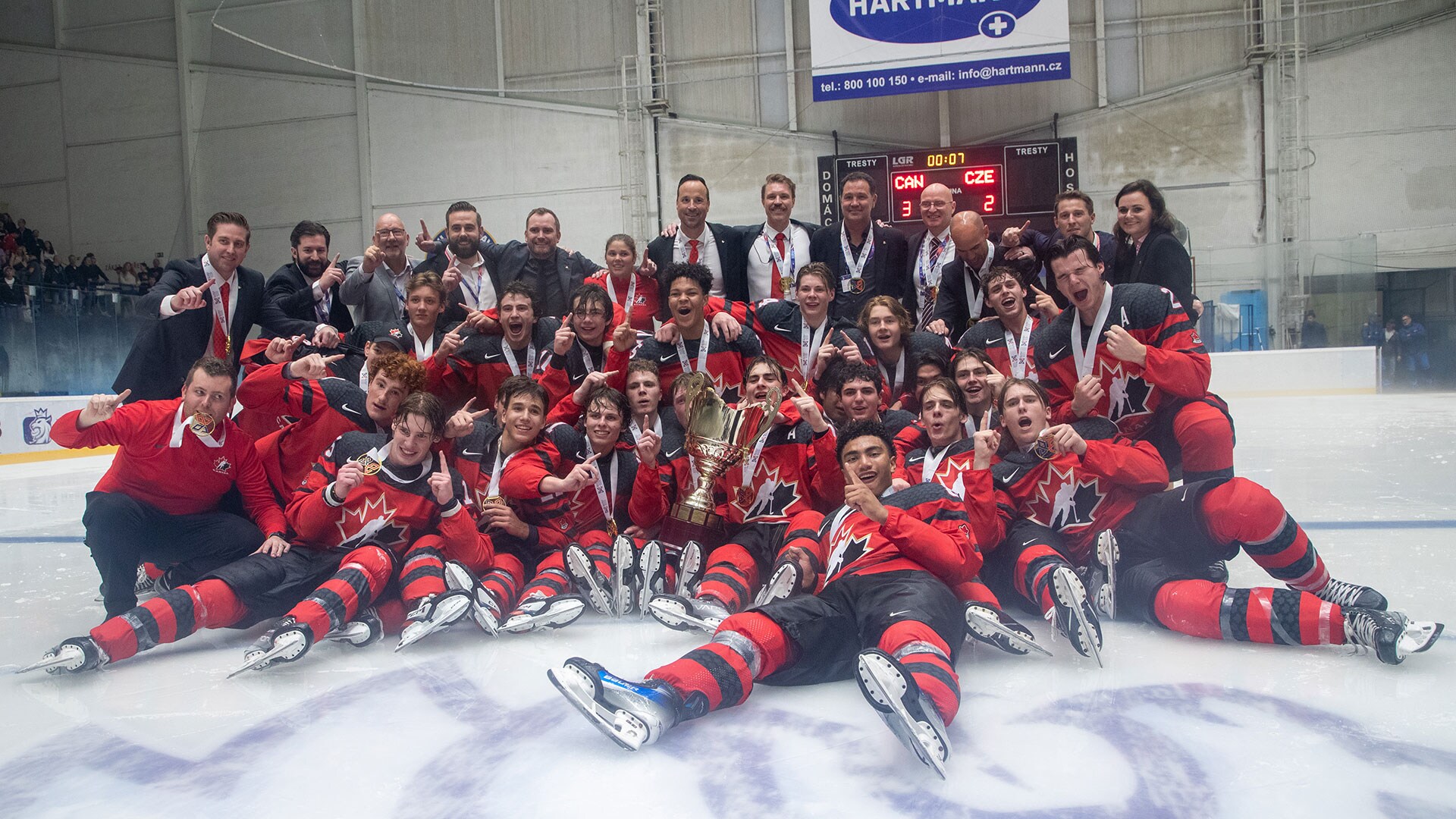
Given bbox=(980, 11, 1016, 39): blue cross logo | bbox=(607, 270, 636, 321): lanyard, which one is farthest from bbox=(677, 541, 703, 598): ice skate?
bbox=(980, 11, 1016, 39): blue cross logo

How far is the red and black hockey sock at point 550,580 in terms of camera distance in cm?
293

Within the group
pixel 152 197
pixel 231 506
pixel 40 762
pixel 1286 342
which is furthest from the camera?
pixel 152 197

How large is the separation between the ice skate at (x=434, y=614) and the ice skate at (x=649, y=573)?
0.54m

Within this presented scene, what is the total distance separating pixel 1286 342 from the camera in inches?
443

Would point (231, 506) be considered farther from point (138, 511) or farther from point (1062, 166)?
point (1062, 166)

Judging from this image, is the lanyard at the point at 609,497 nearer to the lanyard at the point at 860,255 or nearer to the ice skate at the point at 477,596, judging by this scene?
the ice skate at the point at 477,596

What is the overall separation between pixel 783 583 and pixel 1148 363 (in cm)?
133

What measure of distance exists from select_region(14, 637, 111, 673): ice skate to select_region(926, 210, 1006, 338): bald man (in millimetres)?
3243

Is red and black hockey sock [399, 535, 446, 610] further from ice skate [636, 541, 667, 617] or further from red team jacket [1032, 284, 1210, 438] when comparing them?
red team jacket [1032, 284, 1210, 438]

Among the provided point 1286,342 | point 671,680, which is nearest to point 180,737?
point 671,680

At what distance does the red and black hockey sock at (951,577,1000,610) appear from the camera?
8.38 ft

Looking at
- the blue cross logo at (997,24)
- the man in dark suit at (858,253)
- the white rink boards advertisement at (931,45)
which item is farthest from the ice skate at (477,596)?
the blue cross logo at (997,24)

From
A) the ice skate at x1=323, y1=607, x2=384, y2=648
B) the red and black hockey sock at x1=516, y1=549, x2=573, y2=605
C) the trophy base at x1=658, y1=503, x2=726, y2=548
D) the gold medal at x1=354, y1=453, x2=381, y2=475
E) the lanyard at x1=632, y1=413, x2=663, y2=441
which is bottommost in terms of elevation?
the ice skate at x1=323, y1=607, x2=384, y2=648

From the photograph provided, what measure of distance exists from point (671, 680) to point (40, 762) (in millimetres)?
1323
